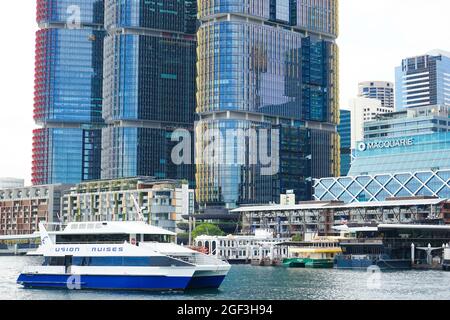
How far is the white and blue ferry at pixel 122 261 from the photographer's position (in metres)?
82.1

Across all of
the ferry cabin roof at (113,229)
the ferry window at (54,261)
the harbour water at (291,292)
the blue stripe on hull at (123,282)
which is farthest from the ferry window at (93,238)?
the harbour water at (291,292)

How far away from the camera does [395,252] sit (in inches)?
6284

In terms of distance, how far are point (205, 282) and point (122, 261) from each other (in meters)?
8.48

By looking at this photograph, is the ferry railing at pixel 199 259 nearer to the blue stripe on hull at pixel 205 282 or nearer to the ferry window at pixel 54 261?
the blue stripe on hull at pixel 205 282

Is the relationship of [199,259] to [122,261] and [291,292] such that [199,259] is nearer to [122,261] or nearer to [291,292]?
[122,261]

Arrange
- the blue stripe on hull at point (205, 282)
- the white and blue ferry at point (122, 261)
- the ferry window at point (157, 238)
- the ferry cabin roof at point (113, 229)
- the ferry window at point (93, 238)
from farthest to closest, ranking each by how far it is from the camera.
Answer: the ferry window at point (157, 238) < the ferry window at point (93, 238) < the ferry cabin roof at point (113, 229) < the blue stripe on hull at point (205, 282) < the white and blue ferry at point (122, 261)

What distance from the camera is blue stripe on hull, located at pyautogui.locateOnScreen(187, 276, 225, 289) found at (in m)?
82.6

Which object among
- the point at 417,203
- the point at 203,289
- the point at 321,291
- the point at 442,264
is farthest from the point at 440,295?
the point at 417,203

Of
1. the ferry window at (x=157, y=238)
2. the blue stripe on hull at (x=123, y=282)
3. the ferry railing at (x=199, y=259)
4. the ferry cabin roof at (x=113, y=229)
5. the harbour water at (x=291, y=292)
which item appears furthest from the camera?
the ferry window at (x=157, y=238)

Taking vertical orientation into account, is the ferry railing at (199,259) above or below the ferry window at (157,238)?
below

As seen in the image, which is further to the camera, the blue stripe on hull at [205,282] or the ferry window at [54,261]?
the ferry window at [54,261]
